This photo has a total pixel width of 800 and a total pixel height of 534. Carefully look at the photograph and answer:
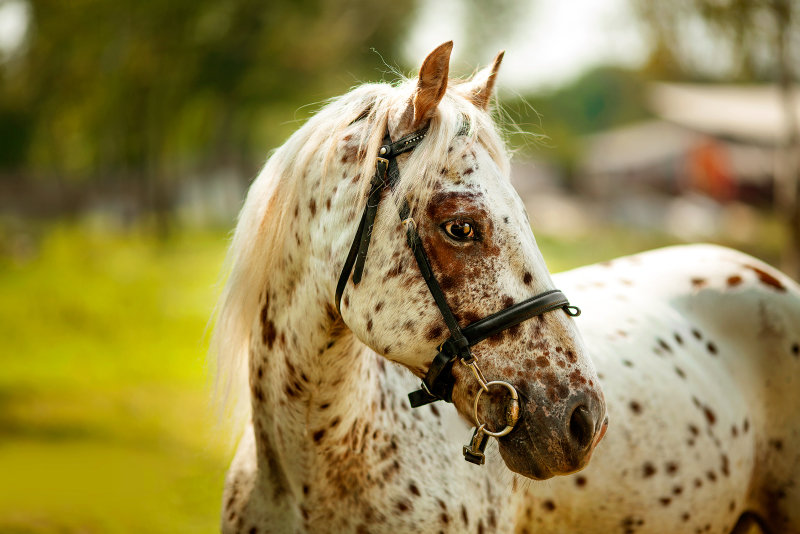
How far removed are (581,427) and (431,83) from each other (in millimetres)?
1056

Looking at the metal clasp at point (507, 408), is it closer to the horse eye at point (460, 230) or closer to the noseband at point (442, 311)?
the noseband at point (442, 311)

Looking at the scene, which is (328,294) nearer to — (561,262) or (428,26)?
(561,262)

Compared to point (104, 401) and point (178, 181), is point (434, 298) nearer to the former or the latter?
point (104, 401)

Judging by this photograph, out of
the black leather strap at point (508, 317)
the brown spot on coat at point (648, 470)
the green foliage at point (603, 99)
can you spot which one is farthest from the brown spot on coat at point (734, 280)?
the green foliage at point (603, 99)

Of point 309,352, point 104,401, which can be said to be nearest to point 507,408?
point 309,352

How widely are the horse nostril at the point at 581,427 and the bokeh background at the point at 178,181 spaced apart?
0.99 metres

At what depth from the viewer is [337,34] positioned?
2028 cm

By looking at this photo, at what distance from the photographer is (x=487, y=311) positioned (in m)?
1.80

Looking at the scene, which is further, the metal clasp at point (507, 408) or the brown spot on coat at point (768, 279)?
the brown spot on coat at point (768, 279)

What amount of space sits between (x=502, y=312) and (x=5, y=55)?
1554 cm

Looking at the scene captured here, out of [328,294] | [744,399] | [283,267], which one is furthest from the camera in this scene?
[744,399]

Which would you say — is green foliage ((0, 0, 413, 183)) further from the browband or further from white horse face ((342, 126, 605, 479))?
white horse face ((342, 126, 605, 479))

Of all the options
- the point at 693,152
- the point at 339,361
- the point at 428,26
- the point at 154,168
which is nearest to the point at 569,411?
the point at 339,361

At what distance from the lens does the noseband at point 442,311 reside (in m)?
1.77
